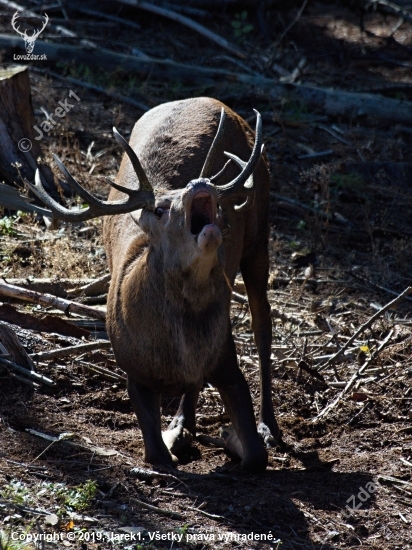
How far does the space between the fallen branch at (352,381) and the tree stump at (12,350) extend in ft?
6.59

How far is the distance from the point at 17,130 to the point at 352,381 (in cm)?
423

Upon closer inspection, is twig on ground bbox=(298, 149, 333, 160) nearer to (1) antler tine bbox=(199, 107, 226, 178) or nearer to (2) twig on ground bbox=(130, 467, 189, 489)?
(1) antler tine bbox=(199, 107, 226, 178)

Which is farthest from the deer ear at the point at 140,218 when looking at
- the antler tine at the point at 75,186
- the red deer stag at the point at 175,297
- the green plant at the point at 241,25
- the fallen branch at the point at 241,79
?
the green plant at the point at 241,25

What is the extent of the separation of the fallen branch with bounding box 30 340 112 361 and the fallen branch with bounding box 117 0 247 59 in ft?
22.9

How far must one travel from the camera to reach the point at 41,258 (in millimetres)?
8352

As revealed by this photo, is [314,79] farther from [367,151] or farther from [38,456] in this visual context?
[38,456]

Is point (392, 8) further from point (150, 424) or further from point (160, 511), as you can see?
point (160, 511)

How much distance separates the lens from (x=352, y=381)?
6.82 metres

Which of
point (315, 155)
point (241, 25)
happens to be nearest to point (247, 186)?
point (315, 155)

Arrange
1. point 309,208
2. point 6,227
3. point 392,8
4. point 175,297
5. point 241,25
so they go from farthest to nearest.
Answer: point 241,25 → point 392,8 → point 309,208 → point 6,227 → point 175,297

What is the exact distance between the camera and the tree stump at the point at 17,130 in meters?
9.00

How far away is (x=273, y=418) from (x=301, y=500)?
136cm

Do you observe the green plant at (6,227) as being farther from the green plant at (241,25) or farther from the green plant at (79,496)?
the green plant at (241,25)

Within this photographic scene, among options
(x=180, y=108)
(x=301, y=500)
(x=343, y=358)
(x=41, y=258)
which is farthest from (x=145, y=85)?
(x=301, y=500)
